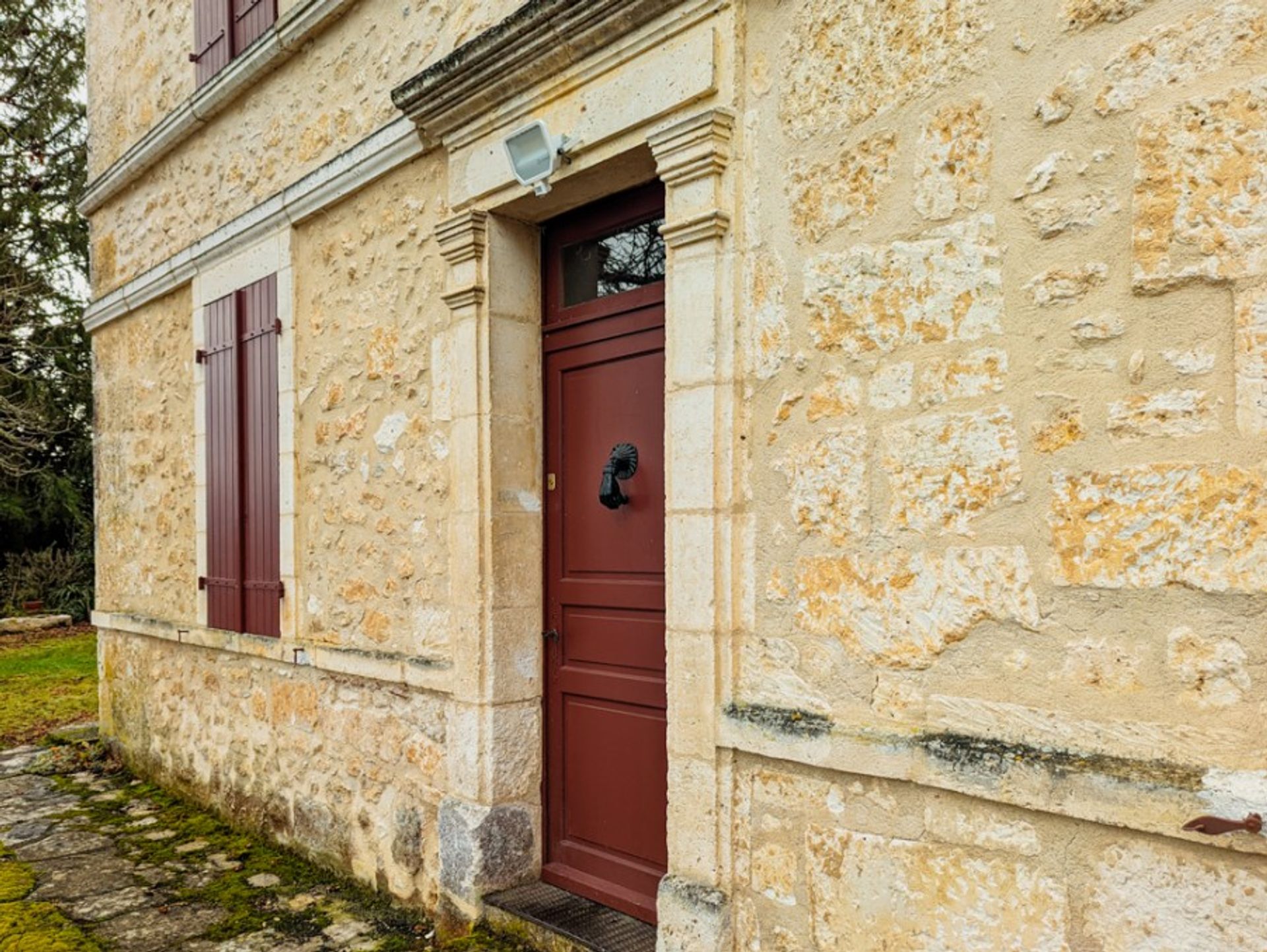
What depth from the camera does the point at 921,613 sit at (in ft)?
7.65

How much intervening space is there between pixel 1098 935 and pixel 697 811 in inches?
42.4

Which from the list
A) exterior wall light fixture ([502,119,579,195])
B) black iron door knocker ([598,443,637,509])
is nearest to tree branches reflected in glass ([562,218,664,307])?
exterior wall light fixture ([502,119,579,195])

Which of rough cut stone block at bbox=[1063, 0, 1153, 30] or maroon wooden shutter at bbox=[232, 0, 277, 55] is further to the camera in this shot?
maroon wooden shutter at bbox=[232, 0, 277, 55]

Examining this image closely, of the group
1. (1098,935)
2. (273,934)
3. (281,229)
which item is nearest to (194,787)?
(273,934)

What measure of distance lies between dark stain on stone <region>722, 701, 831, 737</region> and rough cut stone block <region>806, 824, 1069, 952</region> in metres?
0.24

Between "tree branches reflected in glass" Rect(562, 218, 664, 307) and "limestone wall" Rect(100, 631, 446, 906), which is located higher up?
"tree branches reflected in glass" Rect(562, 218, 664, 307)

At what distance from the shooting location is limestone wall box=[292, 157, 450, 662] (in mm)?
3902

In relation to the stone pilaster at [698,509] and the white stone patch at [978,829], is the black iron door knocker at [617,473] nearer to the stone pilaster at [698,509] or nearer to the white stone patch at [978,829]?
the stone pilaster at [698,509]

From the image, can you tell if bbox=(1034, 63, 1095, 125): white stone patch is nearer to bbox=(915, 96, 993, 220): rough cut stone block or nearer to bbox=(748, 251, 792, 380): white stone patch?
bbox=(915, 96, 993, 220): rough cut stone block

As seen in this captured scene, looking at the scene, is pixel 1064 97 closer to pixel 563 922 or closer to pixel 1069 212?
pixel 1069 212

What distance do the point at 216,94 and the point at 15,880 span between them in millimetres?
3936

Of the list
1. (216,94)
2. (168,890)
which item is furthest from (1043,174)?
(216,94)

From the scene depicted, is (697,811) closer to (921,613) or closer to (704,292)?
(921,613)

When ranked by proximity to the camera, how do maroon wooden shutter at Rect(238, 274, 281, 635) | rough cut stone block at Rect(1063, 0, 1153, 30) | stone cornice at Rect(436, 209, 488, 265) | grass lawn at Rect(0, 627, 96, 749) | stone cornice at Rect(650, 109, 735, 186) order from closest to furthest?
rough cut stone block at Rect(1063, 0, 1153, 30) < stone cornice at Rect(650, 109, 735, 186) < stone cornice at Rect(436, 209, 488, 265) < maroon wooden shutter at Rect(238, 274, 281, 635) < grass lawn at Rect(0, 627, 96, 749)
